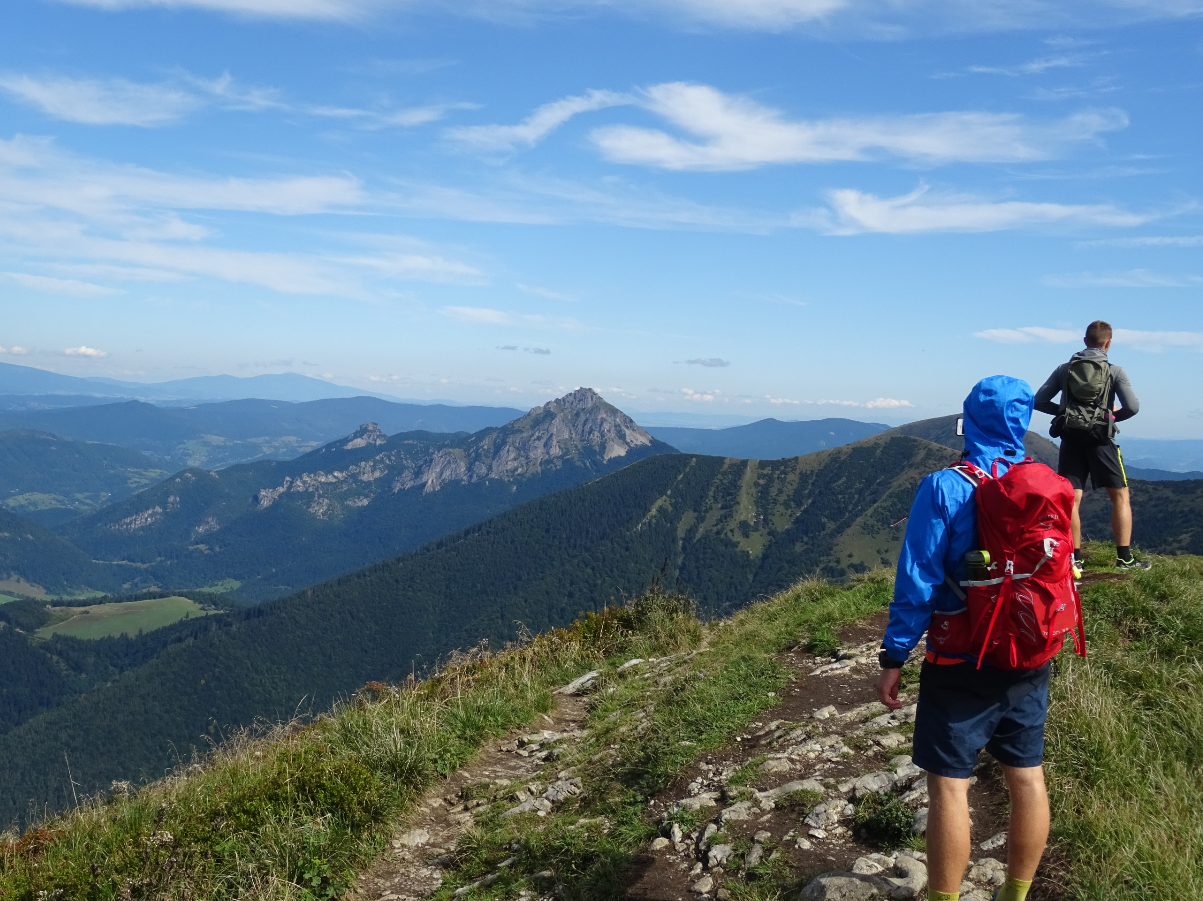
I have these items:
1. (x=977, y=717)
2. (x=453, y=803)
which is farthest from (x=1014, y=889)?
(x=453, y=803)

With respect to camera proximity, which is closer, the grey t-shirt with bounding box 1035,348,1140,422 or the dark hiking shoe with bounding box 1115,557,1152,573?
the grey t-shirt with bounding box 1035,348,1140,422

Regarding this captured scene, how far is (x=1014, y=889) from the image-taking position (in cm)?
366

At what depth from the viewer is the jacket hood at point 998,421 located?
12.7 ft

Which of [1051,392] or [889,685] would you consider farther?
[1051,392]

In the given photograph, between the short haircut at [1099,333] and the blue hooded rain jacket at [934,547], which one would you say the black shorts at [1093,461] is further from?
the blue hooded rain jacket at [934,547]

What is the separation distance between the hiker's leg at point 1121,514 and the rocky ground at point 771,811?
13.1 ft

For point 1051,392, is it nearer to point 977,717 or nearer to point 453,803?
point 977,717

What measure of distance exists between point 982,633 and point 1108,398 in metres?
6.83

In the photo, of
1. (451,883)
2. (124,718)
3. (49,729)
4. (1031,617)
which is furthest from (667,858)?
(49,729)

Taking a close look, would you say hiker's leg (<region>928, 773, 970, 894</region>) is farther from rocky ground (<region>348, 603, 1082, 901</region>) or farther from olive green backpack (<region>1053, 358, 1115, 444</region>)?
olive green backpack (<region>1053, 358, 1115, 444</region>)

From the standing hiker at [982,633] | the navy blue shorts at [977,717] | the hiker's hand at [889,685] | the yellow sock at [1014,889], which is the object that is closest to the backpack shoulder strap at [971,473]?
the standing hiker at [982,633]

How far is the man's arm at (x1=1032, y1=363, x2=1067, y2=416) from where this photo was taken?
28.5ft

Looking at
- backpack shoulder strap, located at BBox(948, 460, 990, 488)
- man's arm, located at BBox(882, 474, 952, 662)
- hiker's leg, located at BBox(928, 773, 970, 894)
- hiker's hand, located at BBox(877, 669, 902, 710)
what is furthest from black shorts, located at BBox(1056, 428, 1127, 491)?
hiker's leg, located at BBox(928, 773, 970, 894)

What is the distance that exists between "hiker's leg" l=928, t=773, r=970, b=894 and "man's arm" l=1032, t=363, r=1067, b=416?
6.65 metres
